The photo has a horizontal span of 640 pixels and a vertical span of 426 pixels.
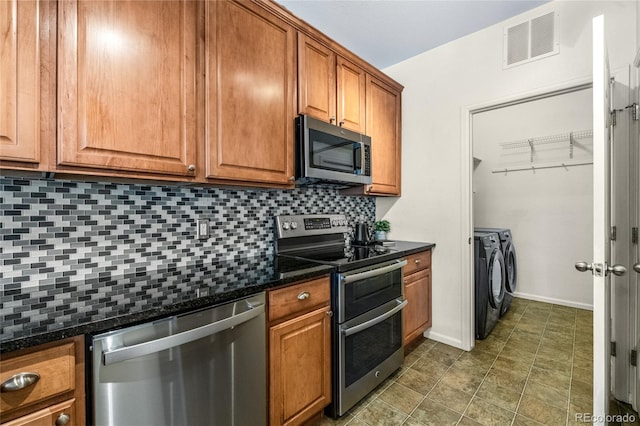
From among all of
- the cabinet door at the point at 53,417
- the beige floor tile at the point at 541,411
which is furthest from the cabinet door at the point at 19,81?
the beige floor tile at the point at 541,411

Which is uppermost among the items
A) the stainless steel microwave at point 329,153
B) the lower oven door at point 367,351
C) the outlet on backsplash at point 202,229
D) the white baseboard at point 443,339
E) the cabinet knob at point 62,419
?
the stainless steel microwave at point 329,153

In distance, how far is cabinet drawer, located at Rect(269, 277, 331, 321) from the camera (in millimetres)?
1348

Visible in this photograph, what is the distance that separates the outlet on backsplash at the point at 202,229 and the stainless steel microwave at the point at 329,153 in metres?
0.62

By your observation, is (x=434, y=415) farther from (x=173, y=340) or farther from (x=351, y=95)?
(x=351, y=95)

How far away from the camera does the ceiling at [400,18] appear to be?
1.98m

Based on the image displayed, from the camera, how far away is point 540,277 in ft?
11.9

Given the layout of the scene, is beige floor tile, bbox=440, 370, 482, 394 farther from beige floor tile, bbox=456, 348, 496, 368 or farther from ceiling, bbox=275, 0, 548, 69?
ceiling, bbox=275, 0, 548, 69

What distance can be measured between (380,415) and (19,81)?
2.23 meters

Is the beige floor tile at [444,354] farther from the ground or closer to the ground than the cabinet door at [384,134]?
closer to the ground

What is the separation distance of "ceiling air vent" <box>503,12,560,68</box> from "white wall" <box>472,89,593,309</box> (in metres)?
1.25

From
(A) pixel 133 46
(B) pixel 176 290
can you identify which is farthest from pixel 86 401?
(A) pixel 133 46

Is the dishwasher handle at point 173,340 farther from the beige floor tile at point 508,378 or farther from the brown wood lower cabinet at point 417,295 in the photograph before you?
the beige floor tile at point 508,378

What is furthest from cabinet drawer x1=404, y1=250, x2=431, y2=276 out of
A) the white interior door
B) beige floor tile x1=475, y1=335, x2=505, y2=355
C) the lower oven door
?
the white interior door

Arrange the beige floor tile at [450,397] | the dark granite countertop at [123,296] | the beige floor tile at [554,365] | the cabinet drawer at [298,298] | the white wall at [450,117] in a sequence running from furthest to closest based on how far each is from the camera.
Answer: the beige floor tile at [554,365]
the white wall at [450,117]
the beige floor tile at [450,397]
the cabinet drawer at [298,298]
the dark granite countertop at [123,296]
